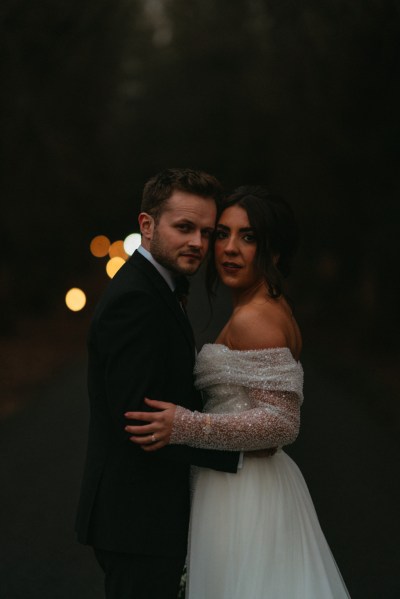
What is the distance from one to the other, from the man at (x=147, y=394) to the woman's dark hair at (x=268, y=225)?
0.14m

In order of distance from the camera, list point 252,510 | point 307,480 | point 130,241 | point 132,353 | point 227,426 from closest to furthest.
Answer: point 132,353, point 227,426, point 252,510, point 307,480, point 130,241

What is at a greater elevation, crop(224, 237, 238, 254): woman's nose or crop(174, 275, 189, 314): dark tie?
crop(224, 237, 238, 254): woman's nose

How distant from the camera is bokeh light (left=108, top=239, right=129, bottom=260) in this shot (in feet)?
11.8

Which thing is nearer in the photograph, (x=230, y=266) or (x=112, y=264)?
(x=230, y=266)

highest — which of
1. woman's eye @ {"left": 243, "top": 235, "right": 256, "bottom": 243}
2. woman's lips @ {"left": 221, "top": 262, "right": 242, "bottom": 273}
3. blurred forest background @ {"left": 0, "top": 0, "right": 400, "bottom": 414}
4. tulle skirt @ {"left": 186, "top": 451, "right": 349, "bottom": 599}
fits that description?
blurred forest background @ {"left": 0, "top": 0, "right": 400, "bottom": 414}

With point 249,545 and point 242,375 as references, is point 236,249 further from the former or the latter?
point 249,545

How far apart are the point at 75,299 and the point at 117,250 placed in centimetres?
29

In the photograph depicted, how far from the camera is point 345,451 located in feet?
11.3

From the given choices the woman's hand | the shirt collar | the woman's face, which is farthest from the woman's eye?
the woman's hand

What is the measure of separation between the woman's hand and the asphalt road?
1438 mm

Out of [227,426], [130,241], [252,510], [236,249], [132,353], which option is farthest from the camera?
[130,241]

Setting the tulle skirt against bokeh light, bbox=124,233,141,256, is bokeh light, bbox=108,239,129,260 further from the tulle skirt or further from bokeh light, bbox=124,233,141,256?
the tulle skirt

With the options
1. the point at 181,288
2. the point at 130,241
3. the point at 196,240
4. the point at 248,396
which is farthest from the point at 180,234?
the point at 130,241

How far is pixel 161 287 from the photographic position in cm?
213
